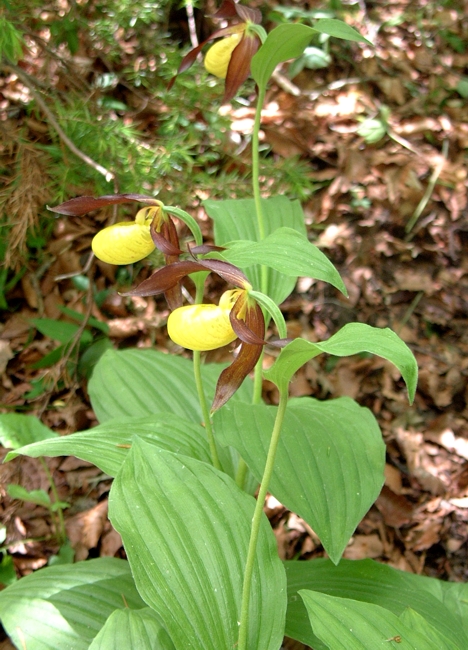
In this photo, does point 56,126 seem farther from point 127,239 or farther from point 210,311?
point 210,311

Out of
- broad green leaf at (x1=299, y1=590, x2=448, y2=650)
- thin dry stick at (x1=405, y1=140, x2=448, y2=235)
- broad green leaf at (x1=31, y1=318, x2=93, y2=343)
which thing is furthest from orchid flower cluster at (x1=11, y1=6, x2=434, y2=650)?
thin dry stick at (x1=405, y1=140, x2=448, y2=235)

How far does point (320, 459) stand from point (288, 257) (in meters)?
0.59

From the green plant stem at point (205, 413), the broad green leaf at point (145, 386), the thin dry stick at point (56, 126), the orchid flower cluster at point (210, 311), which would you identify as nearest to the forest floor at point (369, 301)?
the thin dry stick at point (56, 126)

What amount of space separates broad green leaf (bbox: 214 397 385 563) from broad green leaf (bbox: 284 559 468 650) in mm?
221

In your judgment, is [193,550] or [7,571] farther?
[7,571]

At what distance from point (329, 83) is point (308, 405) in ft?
7.57

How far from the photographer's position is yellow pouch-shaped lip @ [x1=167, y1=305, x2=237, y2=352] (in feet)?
3.34

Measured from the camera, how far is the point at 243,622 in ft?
3.31

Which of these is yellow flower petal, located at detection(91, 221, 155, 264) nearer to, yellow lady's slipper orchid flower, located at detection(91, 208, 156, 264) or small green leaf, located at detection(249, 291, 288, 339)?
yellow lady's slipper orchid flower, located at detection(91, 208, 156, 264)

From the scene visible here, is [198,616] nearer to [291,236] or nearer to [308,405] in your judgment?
[308,405]

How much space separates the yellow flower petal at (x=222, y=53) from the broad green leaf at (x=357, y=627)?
1341mm

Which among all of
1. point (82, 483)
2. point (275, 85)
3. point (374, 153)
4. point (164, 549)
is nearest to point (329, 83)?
point (275, 85)

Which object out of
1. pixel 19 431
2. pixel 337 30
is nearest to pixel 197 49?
pixel 337 30

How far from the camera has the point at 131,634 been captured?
3.34 ft
